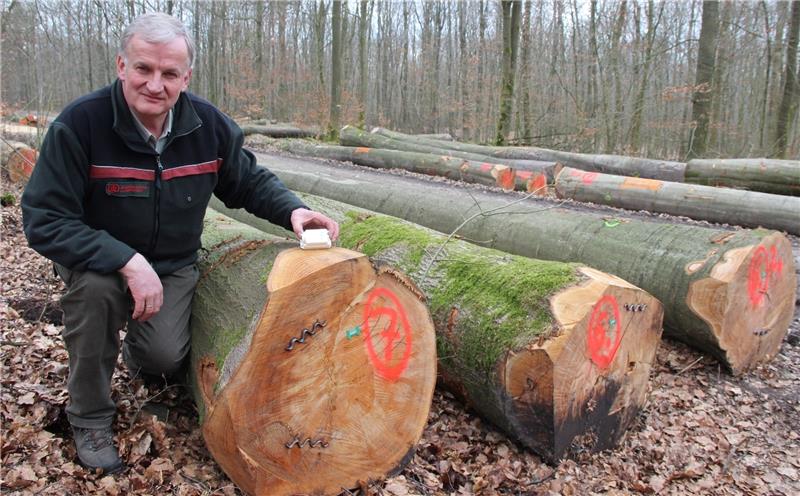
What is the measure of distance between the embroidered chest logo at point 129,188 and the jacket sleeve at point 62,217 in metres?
0.13

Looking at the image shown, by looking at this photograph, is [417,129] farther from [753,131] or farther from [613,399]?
[613,399]

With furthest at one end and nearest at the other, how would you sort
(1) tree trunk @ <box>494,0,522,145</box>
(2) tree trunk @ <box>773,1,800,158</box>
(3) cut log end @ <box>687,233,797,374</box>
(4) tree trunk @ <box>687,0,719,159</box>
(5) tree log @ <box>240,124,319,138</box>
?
(5) tree log @ <box>240,124,319,138</box> → (1) tree trunk @ <box>494,0,522,145</box> → (2) tree trunk @ <box>773,1,800,158</box> → (4) tree trunk @ <box>687,0,719,159</box> → (3) cut log end @ <box>687,233,797,374</box>

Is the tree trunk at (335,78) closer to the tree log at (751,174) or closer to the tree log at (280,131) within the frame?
the tree log at (280,131)

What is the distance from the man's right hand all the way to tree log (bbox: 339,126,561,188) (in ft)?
29.0

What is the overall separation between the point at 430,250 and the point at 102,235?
1.87 m

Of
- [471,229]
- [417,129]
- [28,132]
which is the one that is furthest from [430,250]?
[417,129]

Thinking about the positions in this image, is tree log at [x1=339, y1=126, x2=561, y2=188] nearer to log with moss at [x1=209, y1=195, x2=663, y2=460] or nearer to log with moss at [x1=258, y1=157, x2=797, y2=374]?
log with moss at [x1=258, y1=157, x2=797, y2=374]

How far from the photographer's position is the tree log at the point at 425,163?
10281 millimetres

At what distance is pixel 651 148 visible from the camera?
969 inches

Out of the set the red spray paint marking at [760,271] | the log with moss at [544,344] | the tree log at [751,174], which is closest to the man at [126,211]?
the log with moss at [544,344]

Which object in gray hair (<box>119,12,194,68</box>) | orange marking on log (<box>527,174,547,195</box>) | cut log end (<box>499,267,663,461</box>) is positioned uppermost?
gray hair (<box>119,12,194,68</box>)

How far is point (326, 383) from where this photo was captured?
225 centimetres

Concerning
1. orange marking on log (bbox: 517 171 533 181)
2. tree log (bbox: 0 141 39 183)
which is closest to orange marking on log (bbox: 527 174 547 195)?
orange marking on log (bbox: 517 171 533 181)

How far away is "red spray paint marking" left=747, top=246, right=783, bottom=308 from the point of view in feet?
12.3
